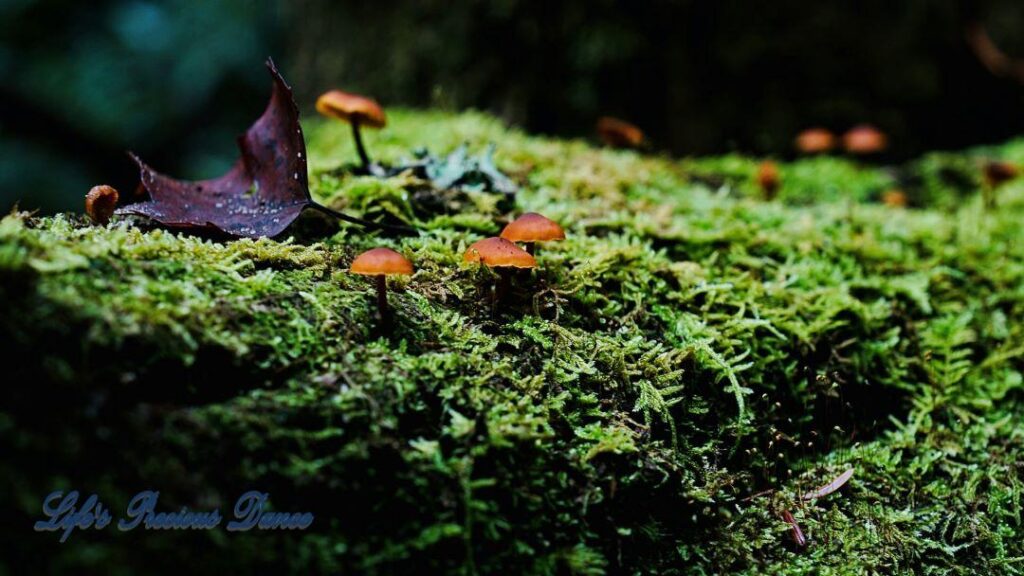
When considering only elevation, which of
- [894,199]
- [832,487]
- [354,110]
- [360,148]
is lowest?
[832,487]

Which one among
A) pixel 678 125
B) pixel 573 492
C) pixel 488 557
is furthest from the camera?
pixel 678 125

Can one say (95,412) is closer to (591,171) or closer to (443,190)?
(443,190)

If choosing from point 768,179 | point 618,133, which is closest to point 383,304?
point 618,133

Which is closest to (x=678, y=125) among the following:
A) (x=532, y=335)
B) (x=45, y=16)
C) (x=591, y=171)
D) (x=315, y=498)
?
(x=591, y=171)

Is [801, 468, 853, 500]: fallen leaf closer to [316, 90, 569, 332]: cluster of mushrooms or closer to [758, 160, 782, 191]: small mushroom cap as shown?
[316, 90, 569, 332]: cluster of mushrooms

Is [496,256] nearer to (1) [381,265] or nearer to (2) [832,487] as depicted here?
(1) [381,265]
